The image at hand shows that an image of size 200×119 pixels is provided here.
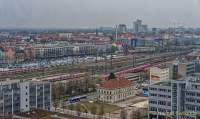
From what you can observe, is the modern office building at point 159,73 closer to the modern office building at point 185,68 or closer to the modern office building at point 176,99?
the modern office building at point 185,68

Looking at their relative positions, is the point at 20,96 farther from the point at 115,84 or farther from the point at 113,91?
the point at 115,84

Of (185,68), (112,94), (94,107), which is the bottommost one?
(94,107)

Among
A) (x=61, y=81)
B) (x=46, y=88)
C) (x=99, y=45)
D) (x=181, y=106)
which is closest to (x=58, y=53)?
(x=99, y=45)

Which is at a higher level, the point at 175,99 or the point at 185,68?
the point at 185,68

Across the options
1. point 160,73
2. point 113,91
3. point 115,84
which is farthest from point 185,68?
point 113,91

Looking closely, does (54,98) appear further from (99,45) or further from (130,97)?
(99,45)

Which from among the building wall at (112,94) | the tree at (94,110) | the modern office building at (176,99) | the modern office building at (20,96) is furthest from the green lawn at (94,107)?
the modern office building at (176,99)

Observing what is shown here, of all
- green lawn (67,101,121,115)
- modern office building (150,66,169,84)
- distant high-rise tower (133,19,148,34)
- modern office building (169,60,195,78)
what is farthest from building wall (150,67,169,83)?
distant high-rise tower (133,19,148,34)
